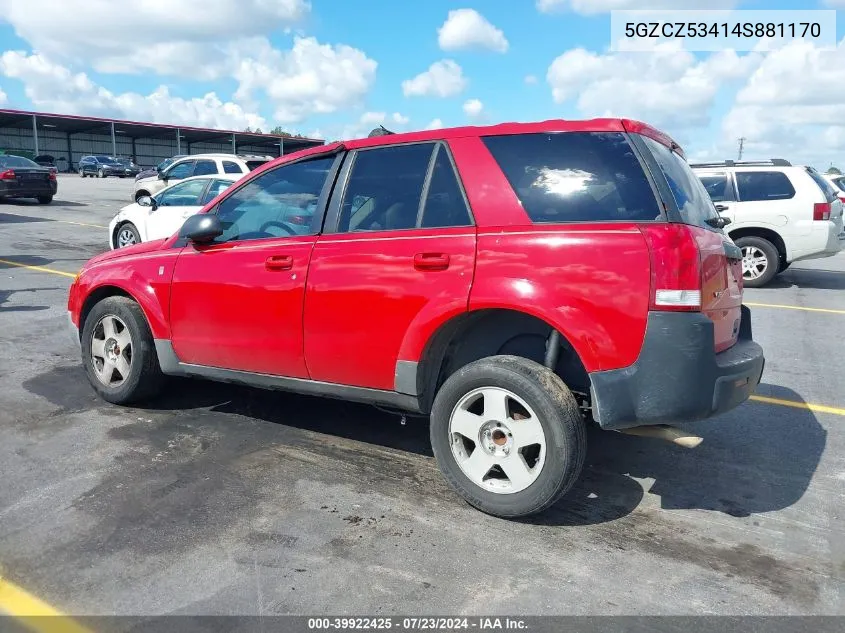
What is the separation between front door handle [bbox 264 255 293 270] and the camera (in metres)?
3.99

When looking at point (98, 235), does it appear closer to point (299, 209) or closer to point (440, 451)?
point (299, 209)

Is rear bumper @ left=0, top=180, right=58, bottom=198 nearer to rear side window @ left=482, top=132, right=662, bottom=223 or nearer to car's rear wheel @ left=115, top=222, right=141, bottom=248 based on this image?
car's rear wheel @ left=115, top=222, right=141, bottom=248

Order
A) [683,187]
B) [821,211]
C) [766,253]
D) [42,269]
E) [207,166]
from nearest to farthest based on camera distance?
[683,187] < [821,211] < [766,253] < [42,269] < [207,166]

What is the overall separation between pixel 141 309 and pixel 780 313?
7395mm

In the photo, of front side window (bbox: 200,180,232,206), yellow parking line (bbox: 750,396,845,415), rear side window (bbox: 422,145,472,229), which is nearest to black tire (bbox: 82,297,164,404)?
rear side window (bbox: 422,145,472,229)

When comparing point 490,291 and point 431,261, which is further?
point 431,261

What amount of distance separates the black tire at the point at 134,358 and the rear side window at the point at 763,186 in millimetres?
9266

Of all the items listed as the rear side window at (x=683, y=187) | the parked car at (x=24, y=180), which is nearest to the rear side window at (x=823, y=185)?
the rear side window at (x=683, y=187)

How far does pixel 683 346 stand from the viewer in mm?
3047

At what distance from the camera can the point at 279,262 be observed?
402cm

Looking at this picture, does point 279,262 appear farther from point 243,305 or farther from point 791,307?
point 791,307

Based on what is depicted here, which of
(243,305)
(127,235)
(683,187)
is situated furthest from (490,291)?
(127,235)

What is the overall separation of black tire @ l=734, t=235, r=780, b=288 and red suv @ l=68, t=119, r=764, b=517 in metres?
7.62

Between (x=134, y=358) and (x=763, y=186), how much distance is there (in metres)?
9.62
